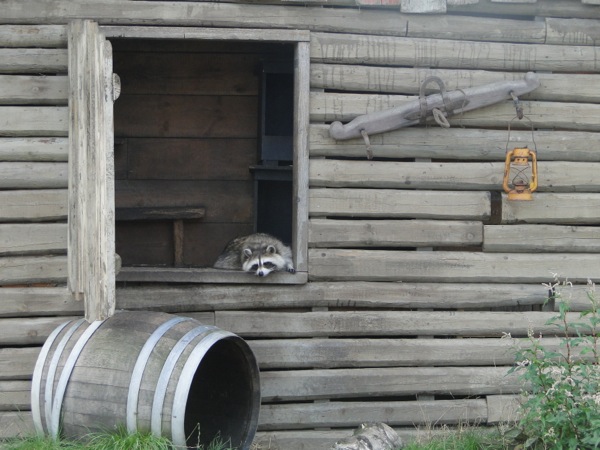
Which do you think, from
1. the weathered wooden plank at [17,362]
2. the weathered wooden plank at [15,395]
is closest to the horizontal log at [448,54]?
the weathered wooden plank at [17,362]

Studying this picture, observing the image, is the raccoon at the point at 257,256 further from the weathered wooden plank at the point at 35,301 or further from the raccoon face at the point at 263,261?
the weathered wooden plank at the point at 35,301

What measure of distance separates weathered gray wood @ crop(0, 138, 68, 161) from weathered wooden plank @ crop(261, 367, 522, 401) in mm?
2218

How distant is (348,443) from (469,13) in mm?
3309

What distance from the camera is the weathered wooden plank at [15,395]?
7641 millimetres

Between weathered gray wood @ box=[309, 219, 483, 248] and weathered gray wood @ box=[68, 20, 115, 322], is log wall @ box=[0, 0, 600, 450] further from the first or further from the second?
weathered gray wood @ box=[68, 20, 115, 322]

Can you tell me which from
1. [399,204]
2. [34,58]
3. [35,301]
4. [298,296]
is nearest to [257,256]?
[298,296]

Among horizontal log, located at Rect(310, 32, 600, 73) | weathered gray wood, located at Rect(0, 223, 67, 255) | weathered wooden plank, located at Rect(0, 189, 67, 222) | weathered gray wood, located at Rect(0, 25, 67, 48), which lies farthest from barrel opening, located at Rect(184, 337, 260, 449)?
weathered gray wood, located at Rect(0, 25, 67, 48)

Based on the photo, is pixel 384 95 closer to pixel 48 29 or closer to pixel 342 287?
pixel 342 287

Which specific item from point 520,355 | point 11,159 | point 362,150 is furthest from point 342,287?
point 11,159

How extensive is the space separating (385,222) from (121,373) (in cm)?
240

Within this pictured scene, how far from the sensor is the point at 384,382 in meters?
7.91

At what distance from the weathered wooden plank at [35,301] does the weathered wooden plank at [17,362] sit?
0.91 ft

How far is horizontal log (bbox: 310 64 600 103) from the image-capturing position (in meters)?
7.74

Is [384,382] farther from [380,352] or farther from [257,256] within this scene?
[257,256]
